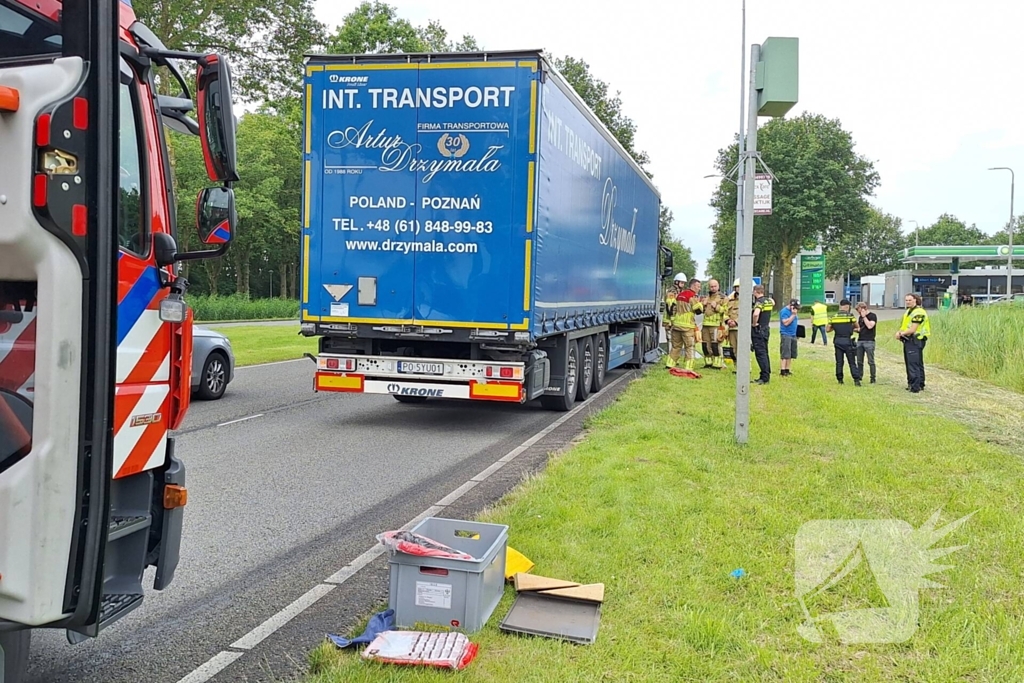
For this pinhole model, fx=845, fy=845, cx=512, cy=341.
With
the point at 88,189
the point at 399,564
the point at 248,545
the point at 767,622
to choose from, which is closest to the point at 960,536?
the point at 767,622

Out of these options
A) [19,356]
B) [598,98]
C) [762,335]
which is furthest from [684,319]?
[598,98]

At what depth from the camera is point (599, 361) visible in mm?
13602

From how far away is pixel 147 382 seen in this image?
327 centimetres

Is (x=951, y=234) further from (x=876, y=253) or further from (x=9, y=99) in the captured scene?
(x=9, y=99)

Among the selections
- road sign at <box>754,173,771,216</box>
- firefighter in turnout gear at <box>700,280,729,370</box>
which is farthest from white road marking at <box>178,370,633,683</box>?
firefighter in turnout gear at <box>700,280,729,370</box>

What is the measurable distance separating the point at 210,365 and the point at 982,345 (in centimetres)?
1573

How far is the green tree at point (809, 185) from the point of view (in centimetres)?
5353

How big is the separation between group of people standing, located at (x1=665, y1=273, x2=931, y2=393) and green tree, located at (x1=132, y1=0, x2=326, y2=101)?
10.6 meters

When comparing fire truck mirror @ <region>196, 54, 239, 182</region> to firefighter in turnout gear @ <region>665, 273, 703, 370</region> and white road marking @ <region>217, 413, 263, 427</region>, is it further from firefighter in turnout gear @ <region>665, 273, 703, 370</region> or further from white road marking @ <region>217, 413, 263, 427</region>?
firefighter in turnout gear @ <region>665, 273, 703, 370</region>

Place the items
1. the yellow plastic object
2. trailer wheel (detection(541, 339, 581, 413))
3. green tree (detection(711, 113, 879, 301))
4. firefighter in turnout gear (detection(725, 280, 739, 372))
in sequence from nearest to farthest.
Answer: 1. the yellow plastic object
2. trailer wheel (detection(541, 339, 581, 413))
3. firefighter in turnout gear (detection(725, 280, 739, 372))
4. green tree (detection(711, 113, 879, 301))

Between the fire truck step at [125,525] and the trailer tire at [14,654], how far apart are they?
40 cm

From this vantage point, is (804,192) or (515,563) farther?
(804,192)

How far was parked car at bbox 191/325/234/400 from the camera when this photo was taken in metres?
11.4

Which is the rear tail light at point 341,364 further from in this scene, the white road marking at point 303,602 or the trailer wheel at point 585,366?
the trailer wheel at point 585,366
